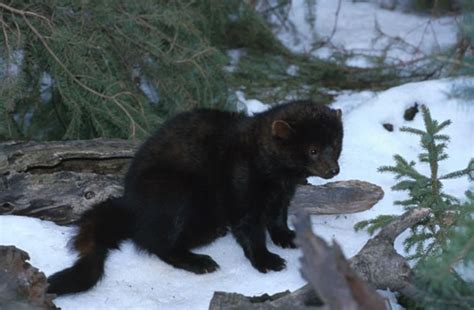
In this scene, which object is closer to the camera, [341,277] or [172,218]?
[341,277]

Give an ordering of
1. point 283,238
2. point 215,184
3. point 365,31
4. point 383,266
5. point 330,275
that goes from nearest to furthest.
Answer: point 330,275 → point 383,266 → point 215,184 → point 283,238 → point 365,31

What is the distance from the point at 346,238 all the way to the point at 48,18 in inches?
104

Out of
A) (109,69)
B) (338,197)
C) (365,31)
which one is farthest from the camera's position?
(365,31)

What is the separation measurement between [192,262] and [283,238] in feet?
2.11

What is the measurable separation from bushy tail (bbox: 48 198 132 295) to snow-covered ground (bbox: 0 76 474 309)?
0.22 ft

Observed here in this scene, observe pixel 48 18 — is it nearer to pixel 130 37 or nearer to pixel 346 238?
pixel 130 37

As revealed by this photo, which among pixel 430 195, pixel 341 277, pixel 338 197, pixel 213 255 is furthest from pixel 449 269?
pixel 338 197

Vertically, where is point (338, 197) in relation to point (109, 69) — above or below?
below

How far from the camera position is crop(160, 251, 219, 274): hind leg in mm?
4395

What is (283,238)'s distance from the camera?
4.77 m

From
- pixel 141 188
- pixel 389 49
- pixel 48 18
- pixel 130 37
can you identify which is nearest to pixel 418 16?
pixel 389 49

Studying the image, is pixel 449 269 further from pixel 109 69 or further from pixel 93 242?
pixel 109 69

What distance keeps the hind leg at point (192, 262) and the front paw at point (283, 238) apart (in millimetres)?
494

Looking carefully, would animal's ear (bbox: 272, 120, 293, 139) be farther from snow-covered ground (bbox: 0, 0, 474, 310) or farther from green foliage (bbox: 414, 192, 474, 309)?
green foliage (bbox: 414, 192, 474, 309)
